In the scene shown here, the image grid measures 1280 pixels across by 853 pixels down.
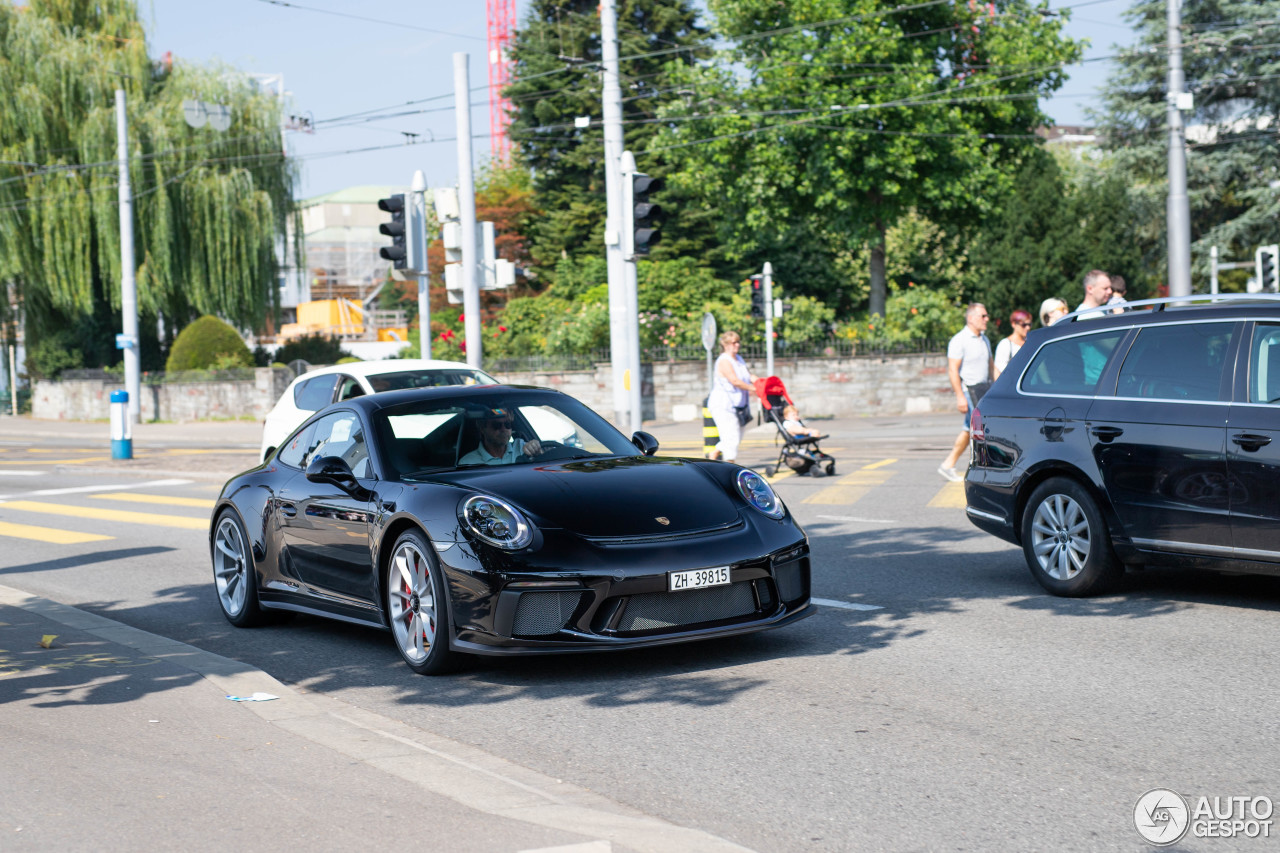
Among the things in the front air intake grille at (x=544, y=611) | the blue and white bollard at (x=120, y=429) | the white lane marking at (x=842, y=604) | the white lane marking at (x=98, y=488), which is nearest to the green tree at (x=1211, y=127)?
the blue and white bollard at (x=120, y=429)

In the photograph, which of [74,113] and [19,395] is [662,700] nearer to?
[74,113]

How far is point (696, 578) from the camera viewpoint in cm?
605

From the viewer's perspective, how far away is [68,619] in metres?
8.23

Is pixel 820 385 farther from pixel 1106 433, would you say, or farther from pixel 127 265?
pixel 1106 433

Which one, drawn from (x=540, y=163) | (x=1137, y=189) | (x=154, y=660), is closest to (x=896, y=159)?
(x=1137, y=189)

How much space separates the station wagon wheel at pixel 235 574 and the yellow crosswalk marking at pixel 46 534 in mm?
5011

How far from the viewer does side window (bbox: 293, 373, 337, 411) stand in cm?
1467

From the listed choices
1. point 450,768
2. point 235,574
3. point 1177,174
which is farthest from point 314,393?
point 1177,174

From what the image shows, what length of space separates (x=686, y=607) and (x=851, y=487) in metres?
8.80

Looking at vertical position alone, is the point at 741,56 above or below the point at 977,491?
above

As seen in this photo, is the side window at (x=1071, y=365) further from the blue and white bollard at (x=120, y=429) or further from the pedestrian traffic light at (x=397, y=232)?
the blue and white bollard at (x=120, y=429)

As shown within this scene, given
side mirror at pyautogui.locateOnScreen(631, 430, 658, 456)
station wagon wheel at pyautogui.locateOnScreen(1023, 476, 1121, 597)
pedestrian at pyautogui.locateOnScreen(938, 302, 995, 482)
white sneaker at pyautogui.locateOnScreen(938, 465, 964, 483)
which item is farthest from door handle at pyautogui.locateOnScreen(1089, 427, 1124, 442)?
white sneaker at pyautogui.locateOnScreen(938, 465, 964, 483)

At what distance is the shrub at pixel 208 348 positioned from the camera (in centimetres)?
3994

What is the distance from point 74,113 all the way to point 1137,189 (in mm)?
31083
